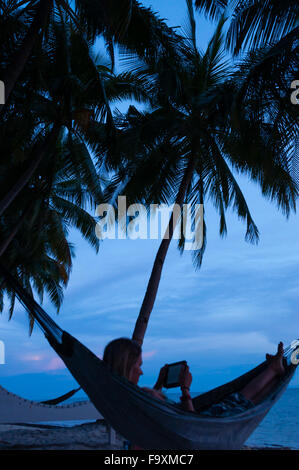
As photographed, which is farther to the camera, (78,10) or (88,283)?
(88,283)

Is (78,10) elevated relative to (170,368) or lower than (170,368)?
elevated

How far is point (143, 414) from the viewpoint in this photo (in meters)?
2.09

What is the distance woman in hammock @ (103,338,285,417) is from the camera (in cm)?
220

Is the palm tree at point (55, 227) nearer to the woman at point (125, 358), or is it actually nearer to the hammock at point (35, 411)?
the hammock at point (35, 411)

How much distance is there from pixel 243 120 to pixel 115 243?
8017 mm

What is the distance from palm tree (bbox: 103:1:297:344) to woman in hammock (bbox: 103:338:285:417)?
2992 mm

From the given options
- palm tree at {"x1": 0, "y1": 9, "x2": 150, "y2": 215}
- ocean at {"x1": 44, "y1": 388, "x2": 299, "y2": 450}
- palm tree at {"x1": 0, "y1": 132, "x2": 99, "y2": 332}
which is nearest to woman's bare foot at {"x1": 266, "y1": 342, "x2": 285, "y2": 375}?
palm tree at {"x1": 0, "y1": 9, "x2": 150, "y2": 215}

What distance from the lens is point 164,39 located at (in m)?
5.02

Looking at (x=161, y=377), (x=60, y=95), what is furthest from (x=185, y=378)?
(x=60, y=95)

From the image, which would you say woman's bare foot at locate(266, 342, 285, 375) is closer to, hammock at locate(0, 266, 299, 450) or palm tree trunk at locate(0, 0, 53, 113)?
hammock at locate(0, 266, 299, 450)

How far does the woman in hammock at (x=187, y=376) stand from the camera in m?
2.20
